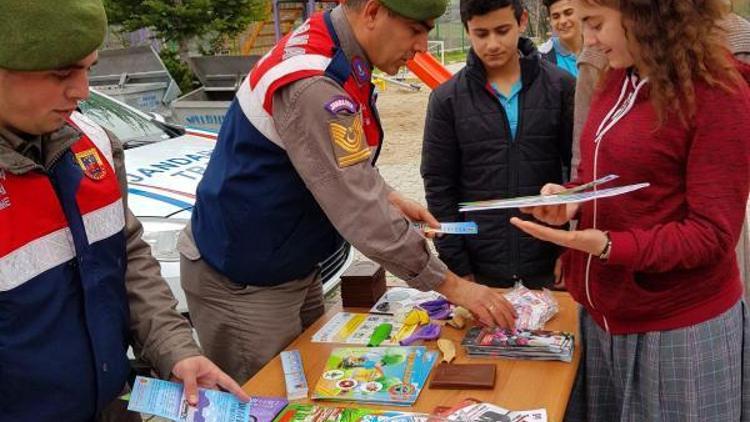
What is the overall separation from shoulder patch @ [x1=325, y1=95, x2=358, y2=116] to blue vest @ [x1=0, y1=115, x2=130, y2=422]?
53 centimetres

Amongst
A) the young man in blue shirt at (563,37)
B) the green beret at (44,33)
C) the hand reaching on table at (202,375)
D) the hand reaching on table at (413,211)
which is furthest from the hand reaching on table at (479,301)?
the young man in blue shirt at (563,37)

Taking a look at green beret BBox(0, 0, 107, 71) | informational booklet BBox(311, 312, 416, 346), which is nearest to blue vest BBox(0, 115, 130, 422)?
green beret BBox(0, 0, 107, 71)

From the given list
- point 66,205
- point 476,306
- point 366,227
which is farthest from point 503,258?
point 66,205

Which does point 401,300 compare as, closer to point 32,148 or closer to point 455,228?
point 455,228

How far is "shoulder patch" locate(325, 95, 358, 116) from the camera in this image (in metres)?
1.84

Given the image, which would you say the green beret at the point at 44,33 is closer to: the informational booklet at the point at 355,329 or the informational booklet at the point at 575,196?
the informational booklet at the point at 575,196

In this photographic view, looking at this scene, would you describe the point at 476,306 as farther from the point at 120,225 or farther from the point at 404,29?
the point at 120,225

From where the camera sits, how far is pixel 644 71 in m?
1.76

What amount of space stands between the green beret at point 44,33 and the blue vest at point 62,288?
235 mm

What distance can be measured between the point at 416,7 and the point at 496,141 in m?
0.90

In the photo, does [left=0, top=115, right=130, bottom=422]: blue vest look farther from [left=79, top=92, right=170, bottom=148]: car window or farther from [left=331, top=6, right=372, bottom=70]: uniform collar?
[left=79, top=92, right=170, bottom=148]: car window

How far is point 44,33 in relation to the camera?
1340 mm

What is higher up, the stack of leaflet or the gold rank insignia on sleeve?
the gold rank insignia on sleeve

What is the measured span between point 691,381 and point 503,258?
108 centimetres
